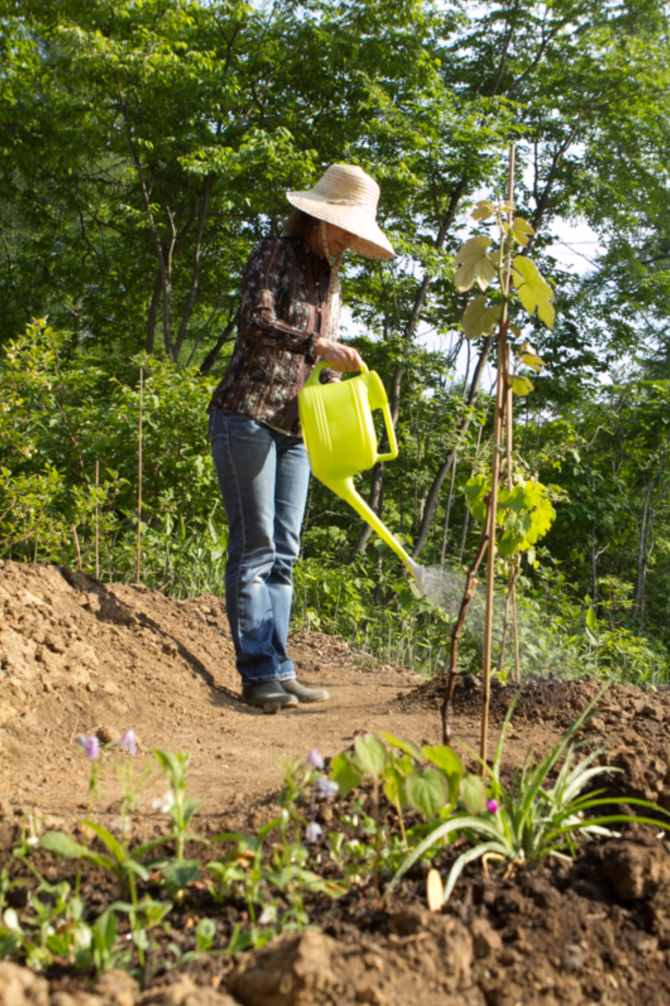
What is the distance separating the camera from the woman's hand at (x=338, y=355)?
282 cm

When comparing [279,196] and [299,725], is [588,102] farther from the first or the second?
[299,725]

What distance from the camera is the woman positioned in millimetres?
3020

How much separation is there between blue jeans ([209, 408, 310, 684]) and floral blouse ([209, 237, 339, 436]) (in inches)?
2.9

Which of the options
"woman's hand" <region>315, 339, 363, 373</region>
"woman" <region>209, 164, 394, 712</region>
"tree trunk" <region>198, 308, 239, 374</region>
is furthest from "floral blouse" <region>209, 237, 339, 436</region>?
"tree trunk" <region>198, 308, 239, 374</region>

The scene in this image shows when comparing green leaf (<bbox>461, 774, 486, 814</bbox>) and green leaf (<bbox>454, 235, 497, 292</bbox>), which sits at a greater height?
green leaf (<bbox>454, 235, 497, 292</bbox>)

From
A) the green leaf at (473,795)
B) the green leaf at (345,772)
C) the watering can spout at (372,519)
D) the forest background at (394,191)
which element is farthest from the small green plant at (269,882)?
the forest background at (394,191)

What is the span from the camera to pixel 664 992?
131 cm

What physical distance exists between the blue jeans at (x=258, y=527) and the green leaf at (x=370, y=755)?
181cm

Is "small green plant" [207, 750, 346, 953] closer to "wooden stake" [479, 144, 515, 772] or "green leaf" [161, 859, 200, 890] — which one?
"green leaf" [161, 859, 200, 890]

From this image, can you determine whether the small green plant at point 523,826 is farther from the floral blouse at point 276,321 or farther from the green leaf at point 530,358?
the floral blouse at point 276,321

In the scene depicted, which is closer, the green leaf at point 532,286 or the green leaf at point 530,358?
the green leaf at point 532,286

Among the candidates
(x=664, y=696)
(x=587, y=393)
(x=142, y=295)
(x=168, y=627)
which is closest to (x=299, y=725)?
(x=168, y=627)

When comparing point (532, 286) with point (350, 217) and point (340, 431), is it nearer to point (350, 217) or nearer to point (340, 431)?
point (340, 431)

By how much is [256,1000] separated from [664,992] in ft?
2.08
